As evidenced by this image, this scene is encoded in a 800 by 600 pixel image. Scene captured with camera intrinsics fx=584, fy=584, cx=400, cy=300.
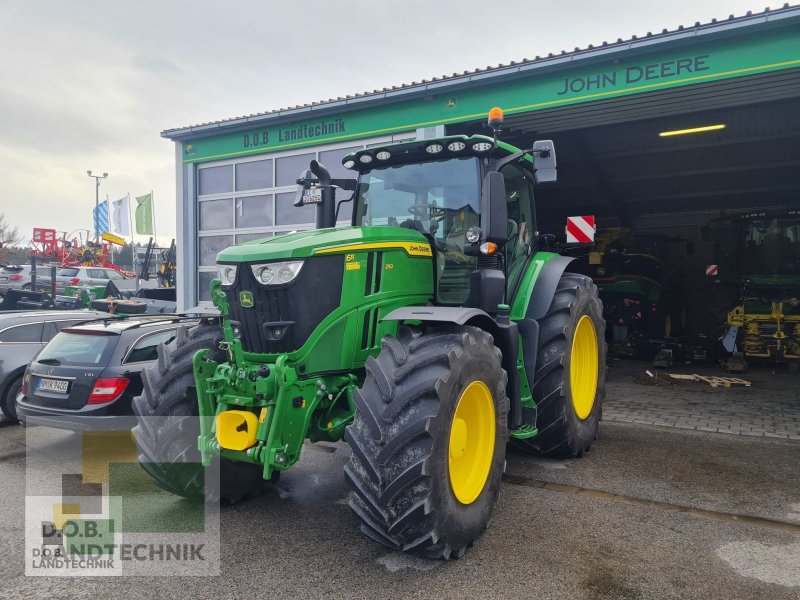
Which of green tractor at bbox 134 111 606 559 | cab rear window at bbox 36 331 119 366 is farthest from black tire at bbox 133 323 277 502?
cab rear window at bbox 36 331 119 366

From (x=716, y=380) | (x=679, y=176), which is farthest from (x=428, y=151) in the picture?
(x=679, y=176)

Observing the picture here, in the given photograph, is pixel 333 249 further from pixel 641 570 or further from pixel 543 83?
pixel 543 83

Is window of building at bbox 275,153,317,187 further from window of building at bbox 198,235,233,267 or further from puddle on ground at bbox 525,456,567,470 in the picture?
puddle on ground at bbox 525,456,567,470

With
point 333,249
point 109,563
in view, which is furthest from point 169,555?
point 333,249

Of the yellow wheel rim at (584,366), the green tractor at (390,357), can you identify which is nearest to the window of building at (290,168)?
the green tractor at (390,357)

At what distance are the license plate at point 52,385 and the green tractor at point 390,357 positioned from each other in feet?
7.60

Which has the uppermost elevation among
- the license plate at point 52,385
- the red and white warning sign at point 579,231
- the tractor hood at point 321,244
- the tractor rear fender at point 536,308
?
the red and white warning sign at point 579,231

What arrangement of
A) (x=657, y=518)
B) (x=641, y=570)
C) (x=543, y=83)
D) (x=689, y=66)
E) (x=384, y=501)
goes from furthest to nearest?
(x=543, y=83)
(x=689, y=66)
(x=657, y=518)
(x=641, y=570)
(x=384, y=501)

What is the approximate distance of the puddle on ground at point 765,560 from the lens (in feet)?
10.6

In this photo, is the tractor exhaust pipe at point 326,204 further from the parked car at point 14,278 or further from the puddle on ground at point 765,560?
the parked car at point 14,278

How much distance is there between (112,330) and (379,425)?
4.31 m

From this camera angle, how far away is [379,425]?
3061mm

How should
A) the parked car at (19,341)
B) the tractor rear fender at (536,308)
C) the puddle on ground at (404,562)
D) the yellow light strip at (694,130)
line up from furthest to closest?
1. the yellow light strip at (694,130)
2. the parked car at (19,341)
3. the tractor rear fender at (536,308)
4. the puddle on ground at (404,562)

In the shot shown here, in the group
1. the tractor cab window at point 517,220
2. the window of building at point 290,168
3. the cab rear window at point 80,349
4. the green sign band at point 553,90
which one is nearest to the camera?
the tractor cab window at point 517,220
